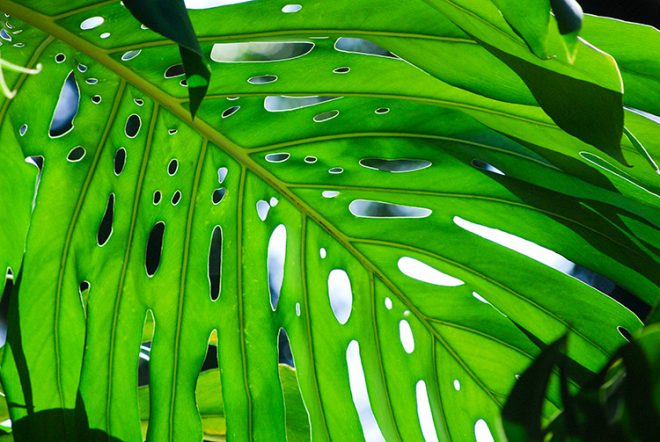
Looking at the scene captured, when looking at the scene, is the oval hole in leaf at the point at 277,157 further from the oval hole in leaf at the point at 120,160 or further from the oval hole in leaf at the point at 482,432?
the oval hole in leaf at the point at 482,432

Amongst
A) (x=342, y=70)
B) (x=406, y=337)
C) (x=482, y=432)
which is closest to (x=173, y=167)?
(x=342, y=70)

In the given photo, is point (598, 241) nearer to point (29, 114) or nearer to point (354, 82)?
point (354, 82)

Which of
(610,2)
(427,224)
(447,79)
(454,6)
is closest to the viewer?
(454,6)

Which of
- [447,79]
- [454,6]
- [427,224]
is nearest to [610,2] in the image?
[427,224]

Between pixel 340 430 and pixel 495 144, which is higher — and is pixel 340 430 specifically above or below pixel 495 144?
below

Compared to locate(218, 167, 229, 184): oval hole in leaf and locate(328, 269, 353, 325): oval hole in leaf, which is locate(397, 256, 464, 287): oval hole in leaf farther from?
locate(218, 167, 229, 184): oval hole in leaf

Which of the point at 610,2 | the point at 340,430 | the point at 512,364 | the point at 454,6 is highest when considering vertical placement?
the point at 454,6

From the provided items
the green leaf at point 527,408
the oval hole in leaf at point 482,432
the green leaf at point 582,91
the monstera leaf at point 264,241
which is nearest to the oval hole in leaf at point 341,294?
the monstera leaf at point 264,241

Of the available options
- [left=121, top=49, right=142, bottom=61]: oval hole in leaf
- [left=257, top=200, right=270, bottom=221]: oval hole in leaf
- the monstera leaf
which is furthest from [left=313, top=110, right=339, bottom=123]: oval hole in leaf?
[left=121, top=49, right=142, bottom=61]: oval hole in leaf
